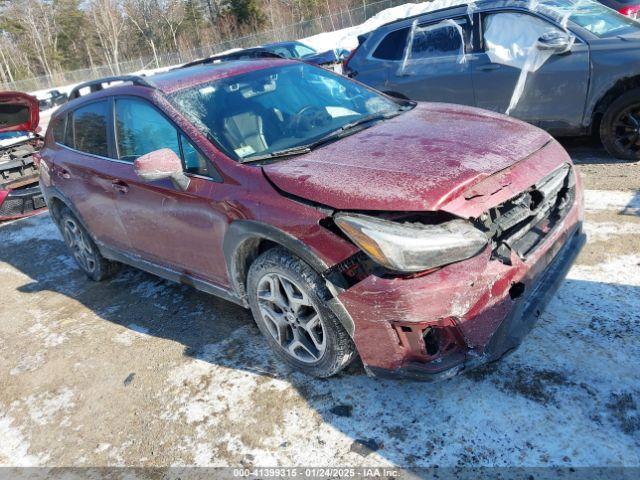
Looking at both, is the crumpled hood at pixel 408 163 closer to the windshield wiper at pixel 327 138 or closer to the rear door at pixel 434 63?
the windshield wiper at pixel 327 138

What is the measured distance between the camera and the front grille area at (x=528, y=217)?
2.44 meters

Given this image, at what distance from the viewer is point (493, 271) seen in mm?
2338

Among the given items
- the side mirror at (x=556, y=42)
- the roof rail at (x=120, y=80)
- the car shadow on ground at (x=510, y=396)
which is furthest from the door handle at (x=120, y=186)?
the side mirror at (x=556, y=42)

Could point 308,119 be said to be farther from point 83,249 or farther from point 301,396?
point 83,249

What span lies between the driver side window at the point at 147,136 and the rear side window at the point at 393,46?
3851mm

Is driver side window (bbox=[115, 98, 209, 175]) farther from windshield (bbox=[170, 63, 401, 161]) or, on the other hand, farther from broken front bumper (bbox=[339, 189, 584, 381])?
broken front bumper (bbox=[339, 189, 584, 381])

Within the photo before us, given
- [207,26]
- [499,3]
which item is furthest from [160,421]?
[207,26]

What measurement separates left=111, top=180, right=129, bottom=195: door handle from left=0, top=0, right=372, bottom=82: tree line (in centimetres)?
5097

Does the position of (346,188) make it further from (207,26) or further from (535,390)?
(207,26)

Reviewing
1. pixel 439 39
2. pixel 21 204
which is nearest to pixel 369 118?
pixel 439 39

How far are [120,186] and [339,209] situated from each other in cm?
209

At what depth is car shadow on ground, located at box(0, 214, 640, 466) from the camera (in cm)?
231

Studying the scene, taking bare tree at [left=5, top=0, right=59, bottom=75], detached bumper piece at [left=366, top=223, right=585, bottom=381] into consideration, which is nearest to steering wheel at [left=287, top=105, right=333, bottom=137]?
detached bumper piece at [left=366, top=223, right=585, bottom=381]

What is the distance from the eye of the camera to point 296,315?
284 cm
